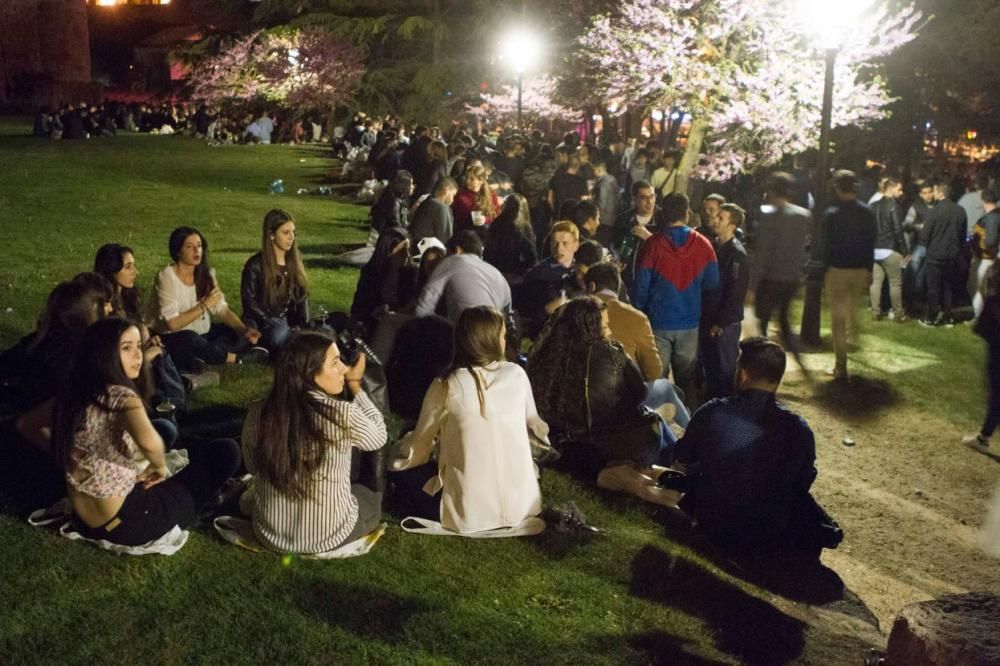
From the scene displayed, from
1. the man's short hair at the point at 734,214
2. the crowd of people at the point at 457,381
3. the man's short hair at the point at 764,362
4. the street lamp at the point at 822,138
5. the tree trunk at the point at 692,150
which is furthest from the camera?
the tree trunk at the point at 692,150

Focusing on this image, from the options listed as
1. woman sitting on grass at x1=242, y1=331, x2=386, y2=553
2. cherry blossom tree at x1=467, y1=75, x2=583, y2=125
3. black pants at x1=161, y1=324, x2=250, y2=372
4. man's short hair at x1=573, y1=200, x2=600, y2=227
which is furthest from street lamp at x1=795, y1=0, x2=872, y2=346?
cherry blossom tree at x1=467, y1=75, x2=583, y2=125

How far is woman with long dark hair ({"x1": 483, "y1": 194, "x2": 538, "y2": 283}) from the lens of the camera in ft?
32.3

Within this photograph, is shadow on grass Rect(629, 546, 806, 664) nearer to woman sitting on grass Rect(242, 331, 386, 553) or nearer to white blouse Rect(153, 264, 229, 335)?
woman sitting on grass Rect(242, 331, 386, 553)

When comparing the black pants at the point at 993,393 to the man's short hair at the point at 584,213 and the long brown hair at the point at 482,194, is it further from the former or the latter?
the long brown hair at the point at 482,194

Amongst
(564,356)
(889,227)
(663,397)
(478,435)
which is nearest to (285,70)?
(889,227)

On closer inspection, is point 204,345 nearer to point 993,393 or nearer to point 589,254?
point 589,254

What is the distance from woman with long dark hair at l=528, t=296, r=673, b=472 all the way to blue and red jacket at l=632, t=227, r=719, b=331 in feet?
5.35

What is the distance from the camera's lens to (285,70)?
41312 mm

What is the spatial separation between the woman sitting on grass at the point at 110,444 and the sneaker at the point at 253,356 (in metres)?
3.35

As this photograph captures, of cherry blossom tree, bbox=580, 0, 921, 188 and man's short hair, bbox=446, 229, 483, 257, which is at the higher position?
cherry blossom tree, bbox=580, 0, 921, 188

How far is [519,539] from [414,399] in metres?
2.00

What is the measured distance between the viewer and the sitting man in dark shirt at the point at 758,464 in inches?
200

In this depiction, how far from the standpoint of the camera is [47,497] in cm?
565

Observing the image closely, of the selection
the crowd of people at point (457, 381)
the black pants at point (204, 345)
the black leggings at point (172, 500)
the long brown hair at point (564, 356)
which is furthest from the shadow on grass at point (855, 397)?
the black leggings at point (172, 500)
